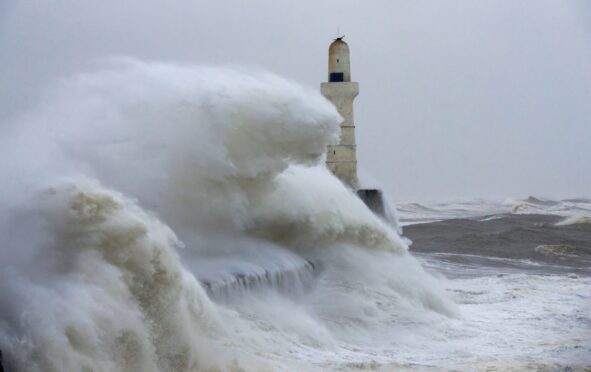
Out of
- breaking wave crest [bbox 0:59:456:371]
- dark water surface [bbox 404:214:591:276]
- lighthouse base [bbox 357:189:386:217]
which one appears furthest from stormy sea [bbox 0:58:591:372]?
lighthouse base [bbox 357:189:386:217]

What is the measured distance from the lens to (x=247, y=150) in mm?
11547

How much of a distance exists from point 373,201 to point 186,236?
1002 cm

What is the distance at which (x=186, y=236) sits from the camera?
34.8ft

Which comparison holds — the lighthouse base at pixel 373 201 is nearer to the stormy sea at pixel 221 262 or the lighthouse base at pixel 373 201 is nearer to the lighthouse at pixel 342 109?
the lighthouse at pixel 342 109

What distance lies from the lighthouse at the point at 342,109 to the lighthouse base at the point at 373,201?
9.5 inches

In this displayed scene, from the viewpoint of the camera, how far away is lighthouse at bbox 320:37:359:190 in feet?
66.9

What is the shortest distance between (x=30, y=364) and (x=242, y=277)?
4.04m

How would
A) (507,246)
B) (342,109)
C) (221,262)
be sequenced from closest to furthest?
(221,262)
(342,109)
(507,246)

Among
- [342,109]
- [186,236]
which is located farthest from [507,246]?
[186,236]

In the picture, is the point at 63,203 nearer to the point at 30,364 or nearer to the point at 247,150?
the point at 30,364

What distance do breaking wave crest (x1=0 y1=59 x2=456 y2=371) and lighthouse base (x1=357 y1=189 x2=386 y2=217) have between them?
5.45 m

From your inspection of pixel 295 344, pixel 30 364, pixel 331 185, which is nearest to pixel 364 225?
pixel 331 185

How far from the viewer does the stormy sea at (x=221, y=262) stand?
6320 millimetres

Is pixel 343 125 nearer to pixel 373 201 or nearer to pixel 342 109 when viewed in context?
pixel 342 109
